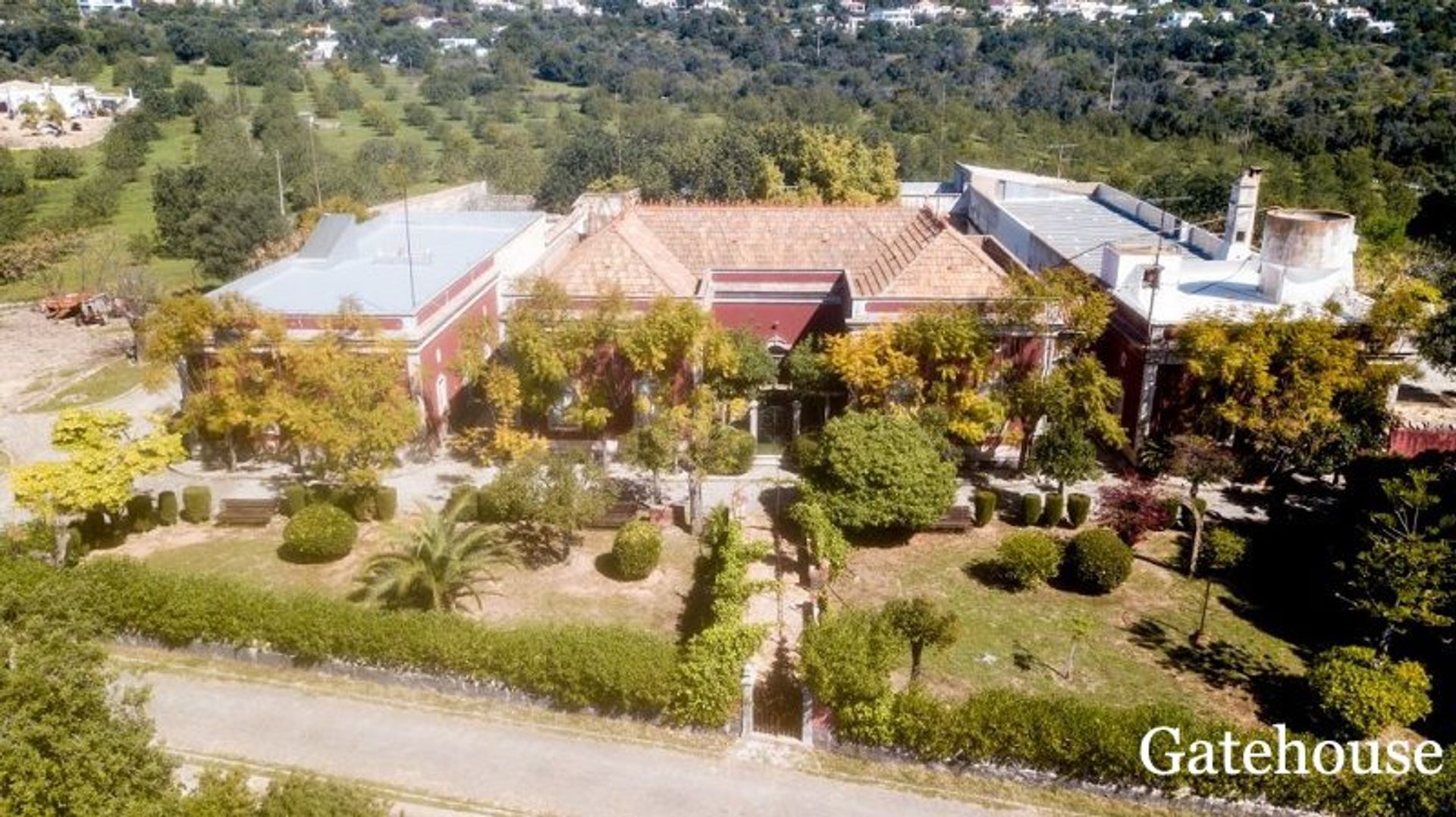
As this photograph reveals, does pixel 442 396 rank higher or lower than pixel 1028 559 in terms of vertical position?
higher

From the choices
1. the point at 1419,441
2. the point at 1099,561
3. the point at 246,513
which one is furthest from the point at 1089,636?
the point at 246,513

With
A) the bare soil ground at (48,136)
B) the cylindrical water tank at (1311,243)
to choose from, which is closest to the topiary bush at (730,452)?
the cylindrical water tank at (1311,243)

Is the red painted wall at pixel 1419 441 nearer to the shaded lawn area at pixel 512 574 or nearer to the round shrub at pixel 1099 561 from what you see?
the round shrub at pixel 1099 561

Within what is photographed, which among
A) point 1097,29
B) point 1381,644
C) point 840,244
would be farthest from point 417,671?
point 1097,29

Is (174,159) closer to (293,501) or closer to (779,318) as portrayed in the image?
(779,318)

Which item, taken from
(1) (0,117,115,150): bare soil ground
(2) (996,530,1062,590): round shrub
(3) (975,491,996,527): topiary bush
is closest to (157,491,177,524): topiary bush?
(3) (975,491,996,527): topiary bush

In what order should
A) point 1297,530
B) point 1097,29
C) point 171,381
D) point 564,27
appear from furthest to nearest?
1. point 564,27
2. point 1097,29
3. point 171,381
4. point 1297,530

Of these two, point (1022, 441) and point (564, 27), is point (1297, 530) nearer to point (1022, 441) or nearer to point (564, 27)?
point (1022, 441)
